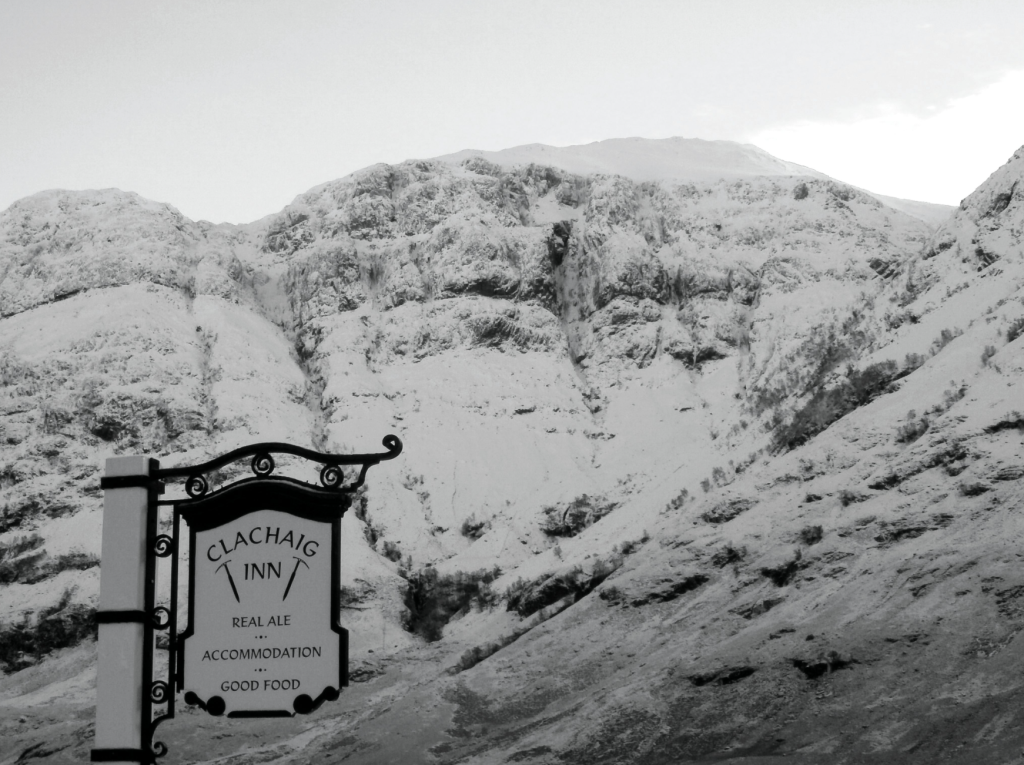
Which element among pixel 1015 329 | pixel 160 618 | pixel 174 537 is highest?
pixel 1015 329

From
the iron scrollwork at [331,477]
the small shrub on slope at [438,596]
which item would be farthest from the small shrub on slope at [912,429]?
the iron scrollwork at [331,477]

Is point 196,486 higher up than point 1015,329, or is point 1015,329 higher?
point 1015,329

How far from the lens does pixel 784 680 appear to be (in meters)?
21.8

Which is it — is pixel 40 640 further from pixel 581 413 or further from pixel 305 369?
pixel 581 413

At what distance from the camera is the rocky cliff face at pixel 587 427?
893 inches

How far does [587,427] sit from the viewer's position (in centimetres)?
4875

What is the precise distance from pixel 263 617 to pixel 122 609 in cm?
74

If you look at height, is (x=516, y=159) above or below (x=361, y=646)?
above

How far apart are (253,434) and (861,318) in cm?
2340

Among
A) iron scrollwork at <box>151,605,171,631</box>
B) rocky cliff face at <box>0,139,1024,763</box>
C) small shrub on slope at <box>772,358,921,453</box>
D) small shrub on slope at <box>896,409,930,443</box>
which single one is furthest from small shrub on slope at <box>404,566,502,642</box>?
iron scrollwork at <box>151,605,171,631</box>

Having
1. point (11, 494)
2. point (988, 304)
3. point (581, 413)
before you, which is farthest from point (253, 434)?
point (988, 304)

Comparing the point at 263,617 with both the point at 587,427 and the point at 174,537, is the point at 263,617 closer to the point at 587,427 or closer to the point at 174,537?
the point at 174,537

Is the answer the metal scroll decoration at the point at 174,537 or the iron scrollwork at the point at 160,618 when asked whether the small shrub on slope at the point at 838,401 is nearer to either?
the metal scroll decoration at the point at 174,537

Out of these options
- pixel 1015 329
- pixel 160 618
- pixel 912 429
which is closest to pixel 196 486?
pixel 160 618
